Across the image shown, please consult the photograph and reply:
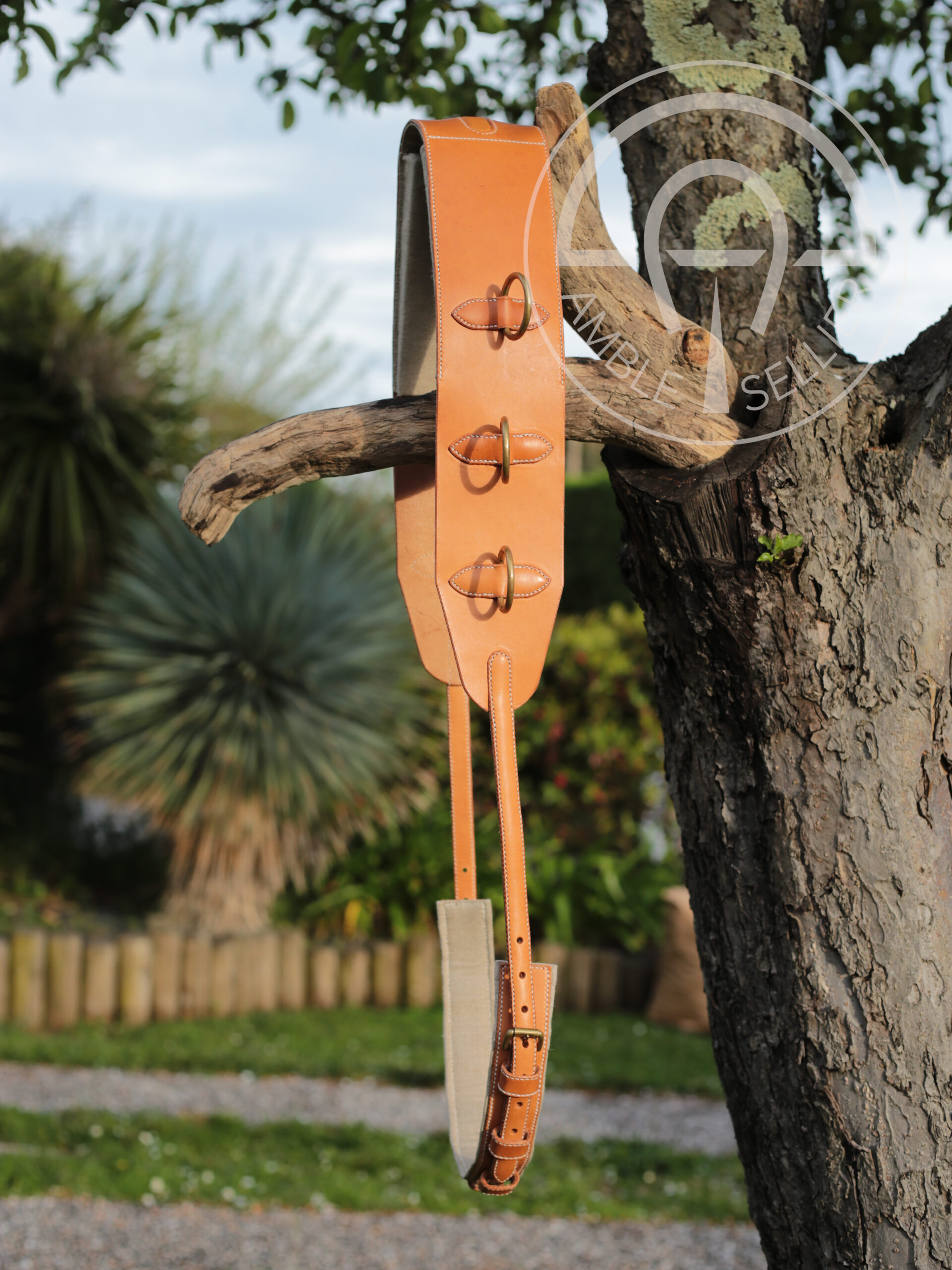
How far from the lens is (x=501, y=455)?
124cm

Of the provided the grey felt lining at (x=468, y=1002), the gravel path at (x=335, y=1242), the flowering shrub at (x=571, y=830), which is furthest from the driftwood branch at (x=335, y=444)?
the flowering shrub at (x=571, y=830)

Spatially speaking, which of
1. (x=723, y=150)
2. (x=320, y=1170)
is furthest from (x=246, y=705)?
(x=723, y=150)

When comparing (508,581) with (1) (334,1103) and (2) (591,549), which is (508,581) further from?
(2) (591,549)

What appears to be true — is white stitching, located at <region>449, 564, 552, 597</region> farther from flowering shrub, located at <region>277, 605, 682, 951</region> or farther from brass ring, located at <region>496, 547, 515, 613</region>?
flowering shrub, located at <region>277, 605, 682, 951</region>

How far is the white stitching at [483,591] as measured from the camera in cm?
122

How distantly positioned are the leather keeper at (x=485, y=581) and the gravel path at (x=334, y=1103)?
11.6 feet

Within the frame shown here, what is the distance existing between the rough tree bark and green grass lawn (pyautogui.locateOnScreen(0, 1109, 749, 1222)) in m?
2.37

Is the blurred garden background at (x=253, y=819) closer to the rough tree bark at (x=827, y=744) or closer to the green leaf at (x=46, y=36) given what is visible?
the rough tree bark at (x=827, y=744)

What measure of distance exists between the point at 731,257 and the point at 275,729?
15.2ft

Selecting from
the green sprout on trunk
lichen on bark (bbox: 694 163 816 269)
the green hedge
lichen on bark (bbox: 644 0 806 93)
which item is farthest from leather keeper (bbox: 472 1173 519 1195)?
the green hedge

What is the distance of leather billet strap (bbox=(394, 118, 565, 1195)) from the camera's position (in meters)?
1.18

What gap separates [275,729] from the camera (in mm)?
5820

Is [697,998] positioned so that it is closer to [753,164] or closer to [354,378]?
[753,164]

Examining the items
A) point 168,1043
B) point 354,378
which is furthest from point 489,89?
point 354,378
